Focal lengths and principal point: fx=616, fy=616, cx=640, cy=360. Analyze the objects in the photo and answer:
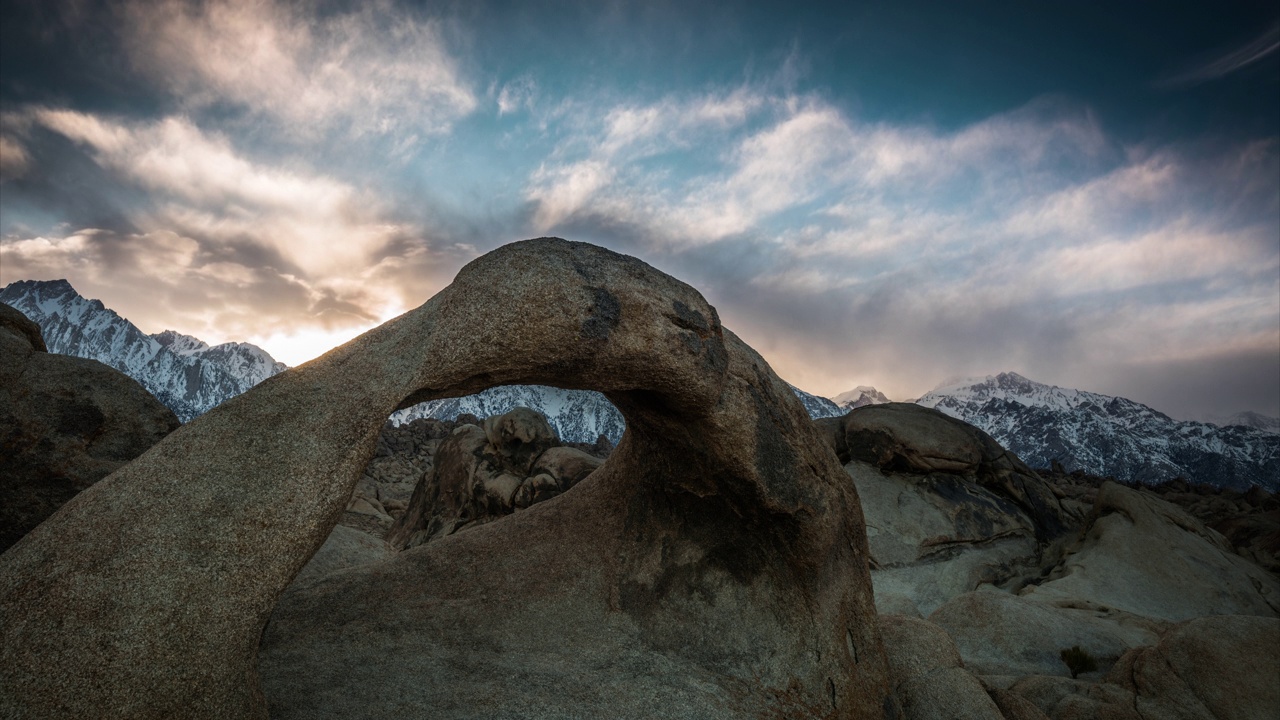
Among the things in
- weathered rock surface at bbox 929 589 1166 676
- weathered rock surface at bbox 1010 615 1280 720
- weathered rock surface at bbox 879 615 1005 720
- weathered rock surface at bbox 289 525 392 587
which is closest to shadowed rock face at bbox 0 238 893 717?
weathered rock surface at bbox 879 615 1005 720

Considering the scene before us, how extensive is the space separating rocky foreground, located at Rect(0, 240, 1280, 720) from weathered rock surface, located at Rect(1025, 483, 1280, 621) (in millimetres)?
2995

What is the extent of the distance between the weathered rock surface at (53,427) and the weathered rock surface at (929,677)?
8.93m

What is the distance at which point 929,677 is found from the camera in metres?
7.61

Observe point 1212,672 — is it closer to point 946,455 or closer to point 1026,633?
point 1026,633

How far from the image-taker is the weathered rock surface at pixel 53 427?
5777 mm

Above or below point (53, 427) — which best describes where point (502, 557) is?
below

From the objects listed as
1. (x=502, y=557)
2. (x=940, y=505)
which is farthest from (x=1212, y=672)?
(x=940, y=505)

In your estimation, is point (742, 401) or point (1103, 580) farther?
point (1103, 580)

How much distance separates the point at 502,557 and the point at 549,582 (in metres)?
0.72

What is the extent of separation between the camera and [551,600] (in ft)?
23.7

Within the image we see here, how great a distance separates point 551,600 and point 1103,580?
47.2ft

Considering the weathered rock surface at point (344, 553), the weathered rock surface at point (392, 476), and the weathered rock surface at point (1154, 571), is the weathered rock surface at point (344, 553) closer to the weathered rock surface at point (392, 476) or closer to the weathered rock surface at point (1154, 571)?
the weathered rock surface at point (392, 476)

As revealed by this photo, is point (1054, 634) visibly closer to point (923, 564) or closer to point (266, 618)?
point (923, 564)

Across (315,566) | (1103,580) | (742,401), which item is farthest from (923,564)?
(315,566)
